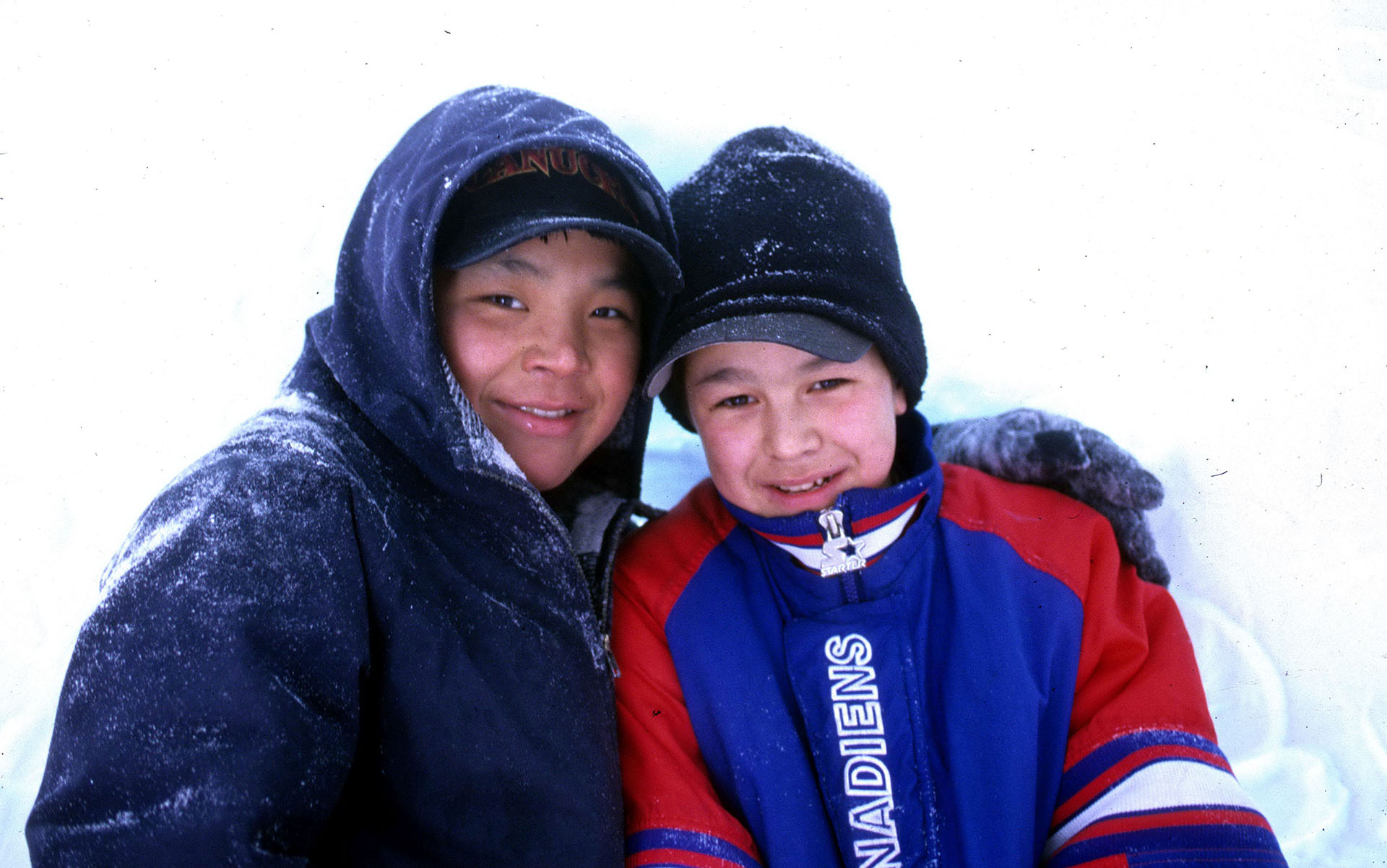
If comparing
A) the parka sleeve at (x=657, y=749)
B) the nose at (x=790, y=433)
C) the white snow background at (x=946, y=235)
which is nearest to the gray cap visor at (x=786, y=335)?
the nose at (x=790, y=433)

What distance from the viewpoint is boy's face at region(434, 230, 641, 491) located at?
Answer: 1.25m

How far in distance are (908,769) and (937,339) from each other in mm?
1168

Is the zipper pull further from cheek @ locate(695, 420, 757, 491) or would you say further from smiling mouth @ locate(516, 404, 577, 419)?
smiling mouth @ locate(516, 404, 577, 419)

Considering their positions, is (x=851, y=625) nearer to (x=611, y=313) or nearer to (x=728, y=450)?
(x=728, y=450)

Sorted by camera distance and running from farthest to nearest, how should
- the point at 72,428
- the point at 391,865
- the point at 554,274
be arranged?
1. the point at 72,428
2. the point at 554,274
3. the point at 391,865

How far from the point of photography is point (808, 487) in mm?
1398

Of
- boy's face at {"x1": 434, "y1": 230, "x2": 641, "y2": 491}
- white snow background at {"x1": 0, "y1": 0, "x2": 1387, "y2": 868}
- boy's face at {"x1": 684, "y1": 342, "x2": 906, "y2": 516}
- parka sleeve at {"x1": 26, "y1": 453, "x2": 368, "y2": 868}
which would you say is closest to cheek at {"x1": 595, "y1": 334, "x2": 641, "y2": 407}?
boy's face at {"x1": 434, "y1": 230, "x2": 641, "y2": 491}

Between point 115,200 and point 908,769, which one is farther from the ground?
point 115,200

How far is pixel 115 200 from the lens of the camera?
2068 millimetres

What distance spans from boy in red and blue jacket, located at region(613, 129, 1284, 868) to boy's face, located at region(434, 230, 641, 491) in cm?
15

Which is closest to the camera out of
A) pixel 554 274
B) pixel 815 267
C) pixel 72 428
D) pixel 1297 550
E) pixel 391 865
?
pixel 391 865

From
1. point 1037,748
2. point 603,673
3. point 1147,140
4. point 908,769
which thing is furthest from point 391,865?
point 1147,140

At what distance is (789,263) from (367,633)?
0.83 metres

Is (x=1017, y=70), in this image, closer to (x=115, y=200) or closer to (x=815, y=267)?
(x=815, y=267)
